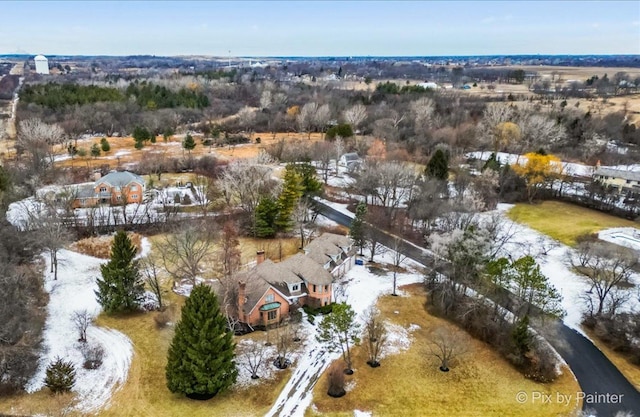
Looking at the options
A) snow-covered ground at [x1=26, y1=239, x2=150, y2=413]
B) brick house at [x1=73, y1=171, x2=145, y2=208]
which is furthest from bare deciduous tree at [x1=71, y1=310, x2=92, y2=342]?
brick house at [x1=73, y1=171, x2=145, y2=208]

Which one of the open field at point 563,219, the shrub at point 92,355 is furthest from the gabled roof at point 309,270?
the open field at point 563,219

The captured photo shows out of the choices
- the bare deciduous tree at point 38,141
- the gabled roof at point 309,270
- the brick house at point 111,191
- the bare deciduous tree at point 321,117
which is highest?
the bare deciduous tree at point 321,117

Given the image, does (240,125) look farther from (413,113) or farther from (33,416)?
(33,416)

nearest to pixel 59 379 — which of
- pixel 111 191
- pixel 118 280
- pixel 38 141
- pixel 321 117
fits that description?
pixel 118 280

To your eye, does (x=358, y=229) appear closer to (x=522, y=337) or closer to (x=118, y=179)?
(x=522, y=337)

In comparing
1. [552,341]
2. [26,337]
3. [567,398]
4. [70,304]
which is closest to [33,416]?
[26,337]

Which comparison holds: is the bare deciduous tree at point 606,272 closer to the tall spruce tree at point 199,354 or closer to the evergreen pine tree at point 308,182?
the tall spruce tree at point 199,354
